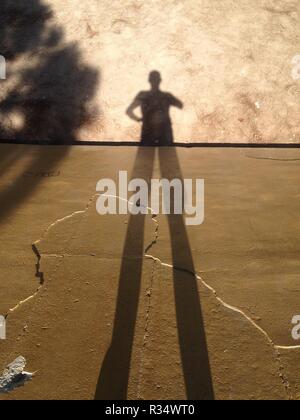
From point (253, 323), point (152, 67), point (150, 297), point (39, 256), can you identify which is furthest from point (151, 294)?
point (152, 67)

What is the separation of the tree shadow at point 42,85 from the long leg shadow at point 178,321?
3403mm

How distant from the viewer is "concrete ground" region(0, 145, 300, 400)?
7.28 ft

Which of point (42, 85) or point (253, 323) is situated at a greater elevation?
point (42, 85)

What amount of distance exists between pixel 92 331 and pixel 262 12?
7.20 metres

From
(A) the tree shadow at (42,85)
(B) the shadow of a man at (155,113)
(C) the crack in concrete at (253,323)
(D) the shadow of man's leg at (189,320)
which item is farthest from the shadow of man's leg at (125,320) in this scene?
(A) the tree shadow at (42,85)

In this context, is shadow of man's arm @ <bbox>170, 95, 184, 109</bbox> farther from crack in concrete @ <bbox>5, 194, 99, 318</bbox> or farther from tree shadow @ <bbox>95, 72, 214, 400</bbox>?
tree shadow @ <bbox>95, 72, 214, 400</bbox>

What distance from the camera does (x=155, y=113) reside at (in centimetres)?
662

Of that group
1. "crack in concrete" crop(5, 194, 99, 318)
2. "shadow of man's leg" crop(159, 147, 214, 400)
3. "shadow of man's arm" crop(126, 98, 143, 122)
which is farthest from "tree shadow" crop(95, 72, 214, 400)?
"shadow of man's arm" crop(126, 98, 143, 122)

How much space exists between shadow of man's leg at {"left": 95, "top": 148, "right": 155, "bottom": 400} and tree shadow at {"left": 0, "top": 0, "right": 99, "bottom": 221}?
3.25 metres

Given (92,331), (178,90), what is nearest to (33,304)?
(92,331)

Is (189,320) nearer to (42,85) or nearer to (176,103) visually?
(176,103)

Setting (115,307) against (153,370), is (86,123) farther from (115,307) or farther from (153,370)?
(153,370)

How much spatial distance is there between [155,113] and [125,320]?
4.78 m

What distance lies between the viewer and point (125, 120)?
263 inches
